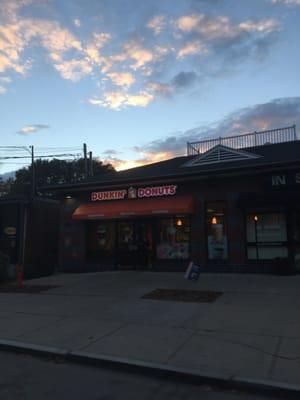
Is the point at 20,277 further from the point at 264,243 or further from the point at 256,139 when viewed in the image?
the point at 256,139

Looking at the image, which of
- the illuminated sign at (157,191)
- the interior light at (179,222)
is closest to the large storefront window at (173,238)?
the interior light at (179,222)

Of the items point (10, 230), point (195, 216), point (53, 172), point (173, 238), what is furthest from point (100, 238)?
point (53, 172)

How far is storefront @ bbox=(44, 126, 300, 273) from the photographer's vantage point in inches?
593

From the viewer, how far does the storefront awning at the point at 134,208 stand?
16.1 metres

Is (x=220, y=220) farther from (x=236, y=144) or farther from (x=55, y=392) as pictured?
(x=55, y=392)

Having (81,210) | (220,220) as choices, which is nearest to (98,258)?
(81,210)

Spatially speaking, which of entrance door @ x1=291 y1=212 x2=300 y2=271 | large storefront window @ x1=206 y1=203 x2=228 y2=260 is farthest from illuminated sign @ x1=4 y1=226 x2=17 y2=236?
entrance door @ x1=291 y1=212 x2=300 y2=271

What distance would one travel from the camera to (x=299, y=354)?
6.04m

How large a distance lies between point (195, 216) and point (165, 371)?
36.8 ft

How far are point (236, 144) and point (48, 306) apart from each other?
14746 millimetres

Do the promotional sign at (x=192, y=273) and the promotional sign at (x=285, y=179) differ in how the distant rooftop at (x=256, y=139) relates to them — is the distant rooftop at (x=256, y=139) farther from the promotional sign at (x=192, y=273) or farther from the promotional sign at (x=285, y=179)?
the promotional sign at (x=192, y=273)

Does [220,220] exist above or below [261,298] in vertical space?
above

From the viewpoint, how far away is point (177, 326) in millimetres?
7844

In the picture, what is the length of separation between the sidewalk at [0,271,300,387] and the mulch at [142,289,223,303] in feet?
1.04
